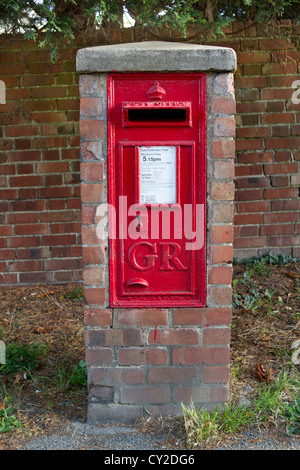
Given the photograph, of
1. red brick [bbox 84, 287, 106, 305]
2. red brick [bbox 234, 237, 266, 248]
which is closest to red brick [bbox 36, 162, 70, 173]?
red brick [bbox 234, 237, 266, 248]

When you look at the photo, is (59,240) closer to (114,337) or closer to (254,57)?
(114,337)

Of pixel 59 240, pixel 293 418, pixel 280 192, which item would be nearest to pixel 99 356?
pixel 293 418

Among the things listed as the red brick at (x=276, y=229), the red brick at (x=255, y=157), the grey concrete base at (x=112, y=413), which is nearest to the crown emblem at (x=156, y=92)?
the grey concrete base at (x=112, y=413)

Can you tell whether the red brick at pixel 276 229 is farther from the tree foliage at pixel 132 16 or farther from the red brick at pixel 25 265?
the red brick at pixel 25 265

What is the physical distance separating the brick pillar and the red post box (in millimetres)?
43

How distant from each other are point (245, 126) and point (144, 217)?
2081 millimetres

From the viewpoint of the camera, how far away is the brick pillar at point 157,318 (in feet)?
7.00

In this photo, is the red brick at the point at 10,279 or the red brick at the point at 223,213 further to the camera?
the red brick at the point at 10,279

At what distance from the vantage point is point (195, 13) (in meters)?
3.09

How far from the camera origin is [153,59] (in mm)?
2086

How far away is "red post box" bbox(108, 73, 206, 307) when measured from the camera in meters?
2.11

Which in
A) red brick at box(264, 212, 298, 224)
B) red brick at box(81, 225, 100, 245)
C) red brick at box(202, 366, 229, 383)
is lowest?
red brick at box(202, 366, 229, 383)

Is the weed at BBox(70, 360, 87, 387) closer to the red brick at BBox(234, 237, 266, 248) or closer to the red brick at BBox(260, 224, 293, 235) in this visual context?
the red brick at BBox(234, 237, 266, 248)

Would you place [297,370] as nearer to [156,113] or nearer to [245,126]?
[156,113]
